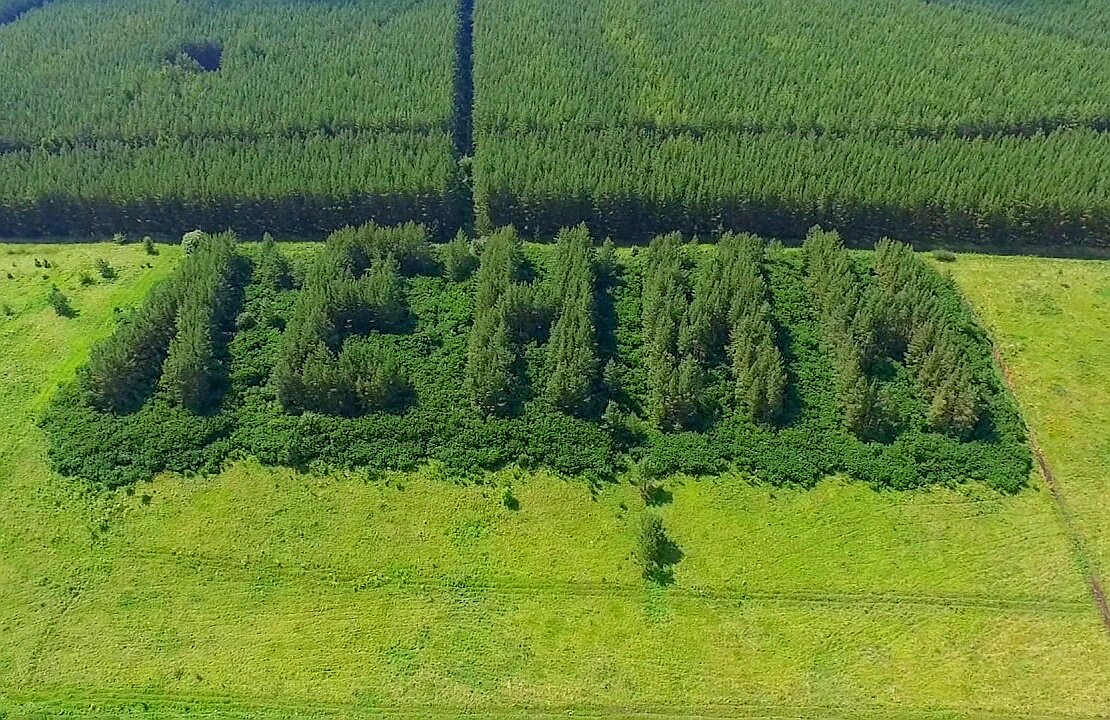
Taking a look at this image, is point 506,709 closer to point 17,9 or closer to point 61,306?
point 61,306

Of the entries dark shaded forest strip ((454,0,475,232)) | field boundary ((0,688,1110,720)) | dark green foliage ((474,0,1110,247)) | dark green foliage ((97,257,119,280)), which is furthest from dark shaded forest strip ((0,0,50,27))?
field boundary ((0,688,1110,720))

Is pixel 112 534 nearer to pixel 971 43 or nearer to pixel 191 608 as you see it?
pixel 191 608

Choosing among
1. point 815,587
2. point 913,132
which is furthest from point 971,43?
point 815,587

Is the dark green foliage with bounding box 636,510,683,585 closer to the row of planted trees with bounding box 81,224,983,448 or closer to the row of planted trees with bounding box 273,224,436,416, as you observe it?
the row of planted trees with bounding box 81,224,983,448

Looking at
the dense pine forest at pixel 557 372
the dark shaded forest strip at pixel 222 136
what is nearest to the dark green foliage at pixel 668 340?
the dense pine forest at pixel 557 372

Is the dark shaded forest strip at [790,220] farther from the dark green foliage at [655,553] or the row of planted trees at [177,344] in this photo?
the dark green foliage at [655,553]
